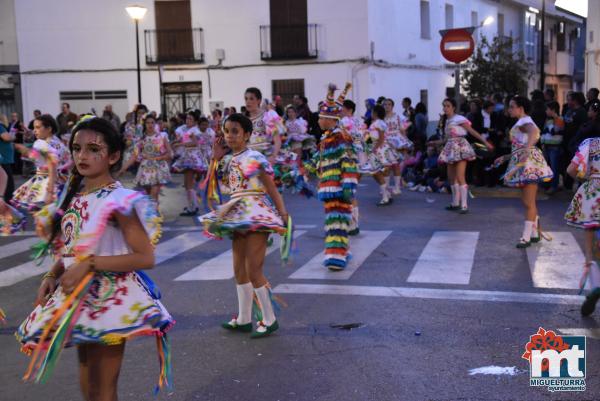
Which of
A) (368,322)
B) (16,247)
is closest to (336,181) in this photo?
(368,322)

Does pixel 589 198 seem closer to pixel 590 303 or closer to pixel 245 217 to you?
pixel 590 303

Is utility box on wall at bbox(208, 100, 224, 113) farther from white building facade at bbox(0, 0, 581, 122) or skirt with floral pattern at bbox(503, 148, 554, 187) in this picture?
skirt with floral pattern at bbox(503, 148, 554, 187)

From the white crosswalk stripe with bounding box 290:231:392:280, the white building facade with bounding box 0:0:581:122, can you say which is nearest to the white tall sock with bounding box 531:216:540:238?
the white crosswalk stripe with bounding box 290:231:392:280

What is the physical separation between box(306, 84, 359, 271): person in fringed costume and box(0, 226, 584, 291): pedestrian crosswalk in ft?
0.94

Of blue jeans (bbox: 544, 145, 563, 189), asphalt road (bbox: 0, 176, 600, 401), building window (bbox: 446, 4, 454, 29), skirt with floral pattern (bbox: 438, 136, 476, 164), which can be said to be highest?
building window (bbox: 446, 4, 454, 29)

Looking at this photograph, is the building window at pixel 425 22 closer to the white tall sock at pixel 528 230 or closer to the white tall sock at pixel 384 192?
the white tall sock at pixel 384 192

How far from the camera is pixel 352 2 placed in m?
29.2

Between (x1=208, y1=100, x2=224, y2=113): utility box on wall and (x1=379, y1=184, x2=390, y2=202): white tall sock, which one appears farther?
(x1=208, y1=100, x2=224, y2=113): utility box on wall

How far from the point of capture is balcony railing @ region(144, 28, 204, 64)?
100 feet

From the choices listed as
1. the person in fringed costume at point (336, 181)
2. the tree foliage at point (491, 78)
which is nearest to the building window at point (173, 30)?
the tree foliage at point (491, 78)

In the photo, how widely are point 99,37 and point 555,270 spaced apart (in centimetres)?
2566

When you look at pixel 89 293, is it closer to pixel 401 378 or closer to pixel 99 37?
pixel 401 378

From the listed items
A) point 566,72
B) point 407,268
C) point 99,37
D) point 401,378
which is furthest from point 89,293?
point 566,72

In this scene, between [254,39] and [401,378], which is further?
[254,39]
